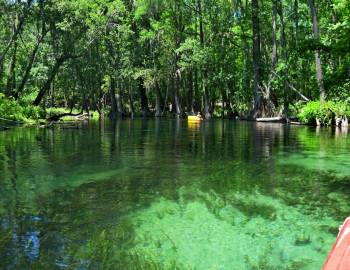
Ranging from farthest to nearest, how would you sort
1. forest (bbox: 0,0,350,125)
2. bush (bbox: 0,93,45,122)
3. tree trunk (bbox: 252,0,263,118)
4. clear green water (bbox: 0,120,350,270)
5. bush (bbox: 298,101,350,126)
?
tree trunk (bbox: 252,0,263,118)
forest (bbox: 0,0,350,125)
bush (bbox: 0,93,45,122)
bush (bbox: 298,101,350,126)
clear green water (bbox: 0,120,350,270)

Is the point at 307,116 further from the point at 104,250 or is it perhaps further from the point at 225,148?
the point at 104,250

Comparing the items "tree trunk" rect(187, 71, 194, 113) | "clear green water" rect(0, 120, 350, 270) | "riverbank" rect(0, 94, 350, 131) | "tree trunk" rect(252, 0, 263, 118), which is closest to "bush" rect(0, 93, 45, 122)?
"riverbank" rect(0, 94, 350, 131)

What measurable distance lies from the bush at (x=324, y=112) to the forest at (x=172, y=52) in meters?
0.08

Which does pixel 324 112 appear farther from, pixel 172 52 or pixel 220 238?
pixel 220 238

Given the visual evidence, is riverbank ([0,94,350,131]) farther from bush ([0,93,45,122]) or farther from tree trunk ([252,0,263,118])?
tree trunk ([252,0,263,118])

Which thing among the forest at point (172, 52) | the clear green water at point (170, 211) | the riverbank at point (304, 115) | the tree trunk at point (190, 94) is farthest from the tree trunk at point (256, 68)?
the clear green water at point (170, 211)

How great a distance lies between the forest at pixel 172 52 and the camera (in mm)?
40344

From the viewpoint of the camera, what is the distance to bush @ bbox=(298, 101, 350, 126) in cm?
3366

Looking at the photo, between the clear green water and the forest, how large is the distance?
22505mm

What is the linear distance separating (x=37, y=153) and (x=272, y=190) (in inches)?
384

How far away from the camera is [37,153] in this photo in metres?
17.3

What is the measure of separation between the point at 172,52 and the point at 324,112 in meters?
29.7

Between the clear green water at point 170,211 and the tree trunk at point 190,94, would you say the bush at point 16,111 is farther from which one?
the tree trunk at point 190,94

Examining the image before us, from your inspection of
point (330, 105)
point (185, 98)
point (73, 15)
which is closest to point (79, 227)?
point (330, 105)
